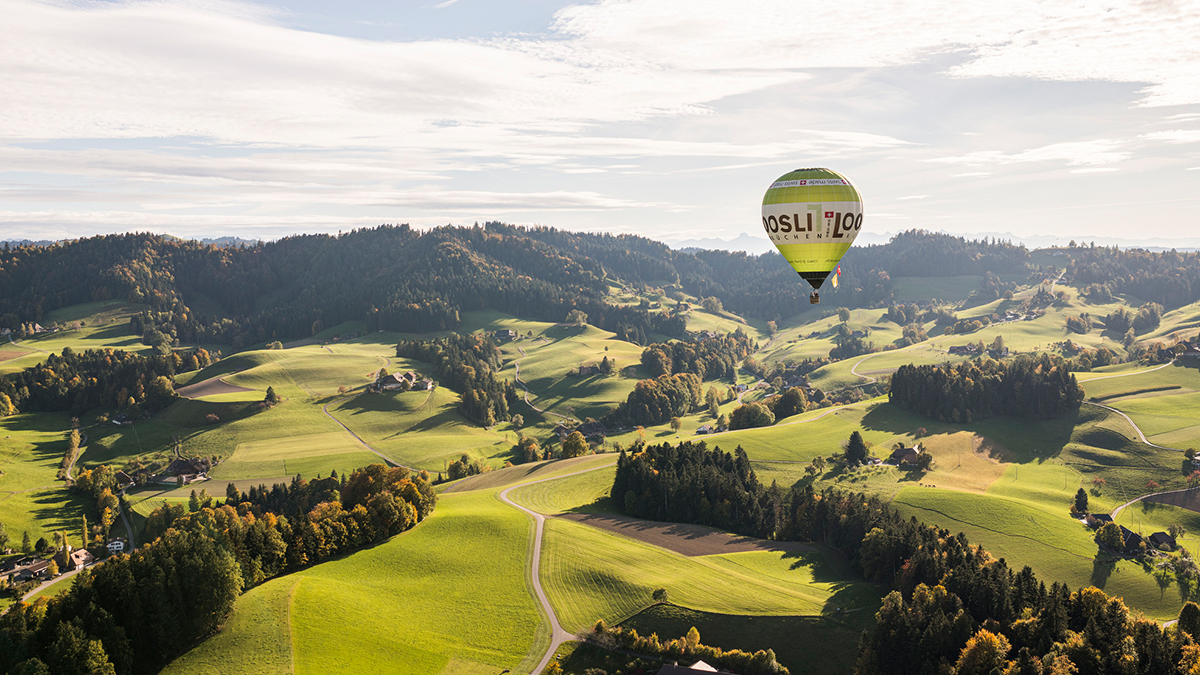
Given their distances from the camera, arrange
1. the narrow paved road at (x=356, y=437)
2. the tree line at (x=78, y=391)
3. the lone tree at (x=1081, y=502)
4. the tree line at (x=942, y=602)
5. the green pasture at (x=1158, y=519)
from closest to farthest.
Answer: the tree line at (x=942, y=602) → the green pasture at (x=1158, y=519) → the lone tree at (x=1081, y=502) → the narrow paved road at (x=356, y=437) → the tree line at (x=78, y=391)

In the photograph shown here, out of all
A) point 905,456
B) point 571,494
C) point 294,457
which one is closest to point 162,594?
point 571,494

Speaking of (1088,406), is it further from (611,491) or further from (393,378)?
(393,378)

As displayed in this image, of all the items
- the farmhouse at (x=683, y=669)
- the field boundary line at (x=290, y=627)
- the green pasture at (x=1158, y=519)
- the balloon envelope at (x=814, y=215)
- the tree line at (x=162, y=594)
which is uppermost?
the balloon envelope at (x=814, y=215)

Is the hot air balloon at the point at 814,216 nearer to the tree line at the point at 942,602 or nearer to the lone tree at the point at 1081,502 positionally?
the tree line at the point at 942,602

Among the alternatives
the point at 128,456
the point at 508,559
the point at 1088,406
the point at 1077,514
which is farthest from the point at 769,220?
the point at 128,456

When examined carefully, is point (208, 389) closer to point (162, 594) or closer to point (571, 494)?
point (571, 494)

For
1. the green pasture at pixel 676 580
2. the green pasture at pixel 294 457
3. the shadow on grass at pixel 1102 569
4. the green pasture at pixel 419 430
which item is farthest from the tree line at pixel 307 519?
the shadow on grass at pixel 1102 569
